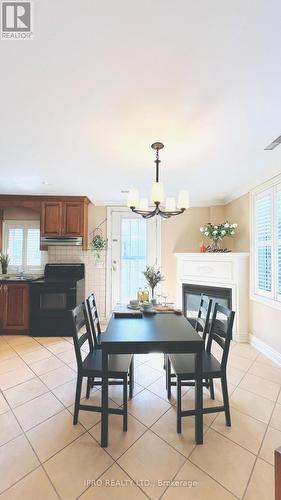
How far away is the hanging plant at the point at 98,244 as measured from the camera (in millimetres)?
4219

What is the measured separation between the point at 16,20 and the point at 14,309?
144 inches

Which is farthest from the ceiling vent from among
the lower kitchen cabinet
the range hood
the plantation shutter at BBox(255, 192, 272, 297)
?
the lower kitchen cabinet

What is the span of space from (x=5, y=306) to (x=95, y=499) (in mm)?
3178

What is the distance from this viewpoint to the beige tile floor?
1275mm

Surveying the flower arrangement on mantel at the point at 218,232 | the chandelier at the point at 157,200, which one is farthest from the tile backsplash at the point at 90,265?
the chandelier at the point at 157,200

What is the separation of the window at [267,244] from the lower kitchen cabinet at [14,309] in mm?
3713

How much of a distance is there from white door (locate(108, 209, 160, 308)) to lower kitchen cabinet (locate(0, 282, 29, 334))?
1.51 meters

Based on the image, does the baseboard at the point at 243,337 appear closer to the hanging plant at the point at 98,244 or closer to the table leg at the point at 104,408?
the table leg at the point at 104,408

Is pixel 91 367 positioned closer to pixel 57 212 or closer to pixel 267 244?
pixel 267 244

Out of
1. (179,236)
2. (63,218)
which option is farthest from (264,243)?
(63,218)

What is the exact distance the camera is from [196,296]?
4.00 meters

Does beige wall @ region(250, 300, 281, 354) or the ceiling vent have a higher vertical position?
the ceiling vent

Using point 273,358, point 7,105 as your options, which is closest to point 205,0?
point 7,105

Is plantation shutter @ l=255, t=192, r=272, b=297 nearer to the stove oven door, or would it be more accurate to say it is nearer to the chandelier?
the chandelier
